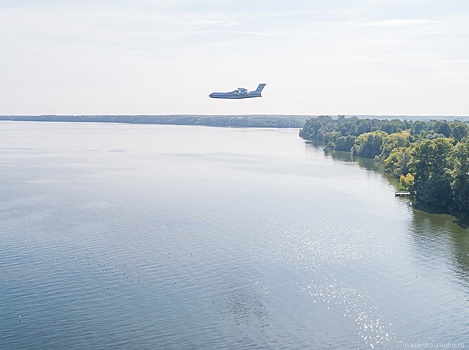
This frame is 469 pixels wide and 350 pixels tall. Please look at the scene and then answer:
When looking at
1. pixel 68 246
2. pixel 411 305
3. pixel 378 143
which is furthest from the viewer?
pixel 378 143

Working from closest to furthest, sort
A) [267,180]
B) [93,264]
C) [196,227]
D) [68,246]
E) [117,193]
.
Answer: [93,264] → [68,246] → [196,227] → [117,193] → [267,180]

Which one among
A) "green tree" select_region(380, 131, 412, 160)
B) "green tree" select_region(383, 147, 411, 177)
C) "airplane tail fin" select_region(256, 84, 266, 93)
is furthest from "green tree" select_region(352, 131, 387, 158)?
"airplane tail fin" select_region(256, 84, 266, 93)

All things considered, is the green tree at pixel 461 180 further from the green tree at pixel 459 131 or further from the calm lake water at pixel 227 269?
the green tree at pixel 459 131

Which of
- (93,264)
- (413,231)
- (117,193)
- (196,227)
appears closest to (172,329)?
(93,264)

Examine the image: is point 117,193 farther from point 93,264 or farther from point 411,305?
point 411,305

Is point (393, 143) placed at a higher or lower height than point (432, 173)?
higher

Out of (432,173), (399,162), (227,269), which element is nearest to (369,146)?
(399,162)

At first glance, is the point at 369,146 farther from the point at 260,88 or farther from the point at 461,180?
the point at 461,180

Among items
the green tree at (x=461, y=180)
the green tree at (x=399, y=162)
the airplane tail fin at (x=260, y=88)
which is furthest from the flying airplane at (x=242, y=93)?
the green tree at (x=461, y=180)

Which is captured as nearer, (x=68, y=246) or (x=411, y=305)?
(x=411, y=305)
